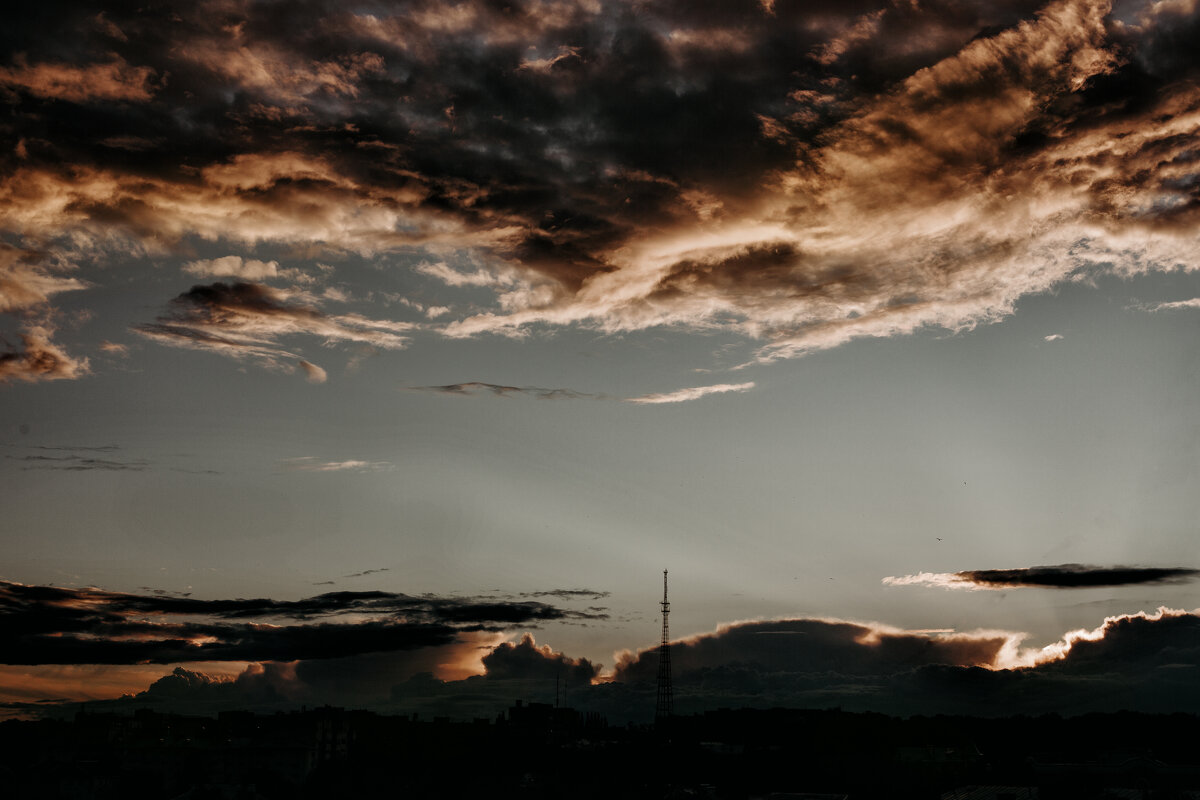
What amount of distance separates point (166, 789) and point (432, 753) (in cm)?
4725

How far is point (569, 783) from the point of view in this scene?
151250 millimetres

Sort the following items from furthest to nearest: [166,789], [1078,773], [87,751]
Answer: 1. [87,751]
2. [166,789]
3. [1078,773]

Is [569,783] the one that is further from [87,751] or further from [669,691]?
[87,751]

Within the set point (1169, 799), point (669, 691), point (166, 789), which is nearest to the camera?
point (1169, 799)

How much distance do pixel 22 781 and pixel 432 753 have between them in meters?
68.0

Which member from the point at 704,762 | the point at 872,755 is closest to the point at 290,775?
the point at 704,762

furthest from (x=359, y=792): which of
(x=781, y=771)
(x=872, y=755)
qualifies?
(x=872, y=755)

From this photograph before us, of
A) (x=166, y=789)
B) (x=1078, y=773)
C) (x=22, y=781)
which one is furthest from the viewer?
(x=166, y=789)

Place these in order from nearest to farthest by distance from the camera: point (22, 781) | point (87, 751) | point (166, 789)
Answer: point (22, 781) < point (166, 789) < point (87, 751)

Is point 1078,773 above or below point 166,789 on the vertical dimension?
above

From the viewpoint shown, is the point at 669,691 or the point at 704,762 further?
the point at 704,762

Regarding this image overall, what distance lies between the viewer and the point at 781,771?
168 m

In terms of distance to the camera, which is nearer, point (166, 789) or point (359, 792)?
point (359, 792)

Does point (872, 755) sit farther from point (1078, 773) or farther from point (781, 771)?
point (1078, 773)
